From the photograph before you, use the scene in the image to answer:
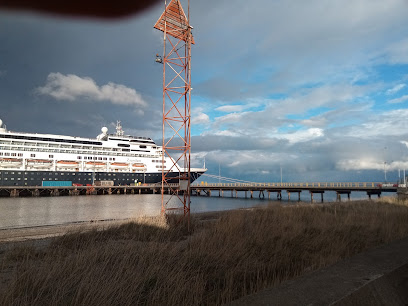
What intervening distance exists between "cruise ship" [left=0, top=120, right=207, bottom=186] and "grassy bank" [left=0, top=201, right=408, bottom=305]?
196 ft

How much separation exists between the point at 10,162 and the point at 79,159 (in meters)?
14.2

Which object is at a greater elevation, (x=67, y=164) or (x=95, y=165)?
(x=67, y=164)

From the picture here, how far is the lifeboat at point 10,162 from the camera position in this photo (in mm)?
60094

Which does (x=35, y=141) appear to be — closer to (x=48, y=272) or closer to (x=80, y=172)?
(x=80, y=172)

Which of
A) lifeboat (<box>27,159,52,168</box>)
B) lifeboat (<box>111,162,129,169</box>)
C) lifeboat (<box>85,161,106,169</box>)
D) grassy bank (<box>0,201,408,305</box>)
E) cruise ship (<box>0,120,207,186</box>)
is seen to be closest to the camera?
grassy bank (<box>0,201,408,305</box>)

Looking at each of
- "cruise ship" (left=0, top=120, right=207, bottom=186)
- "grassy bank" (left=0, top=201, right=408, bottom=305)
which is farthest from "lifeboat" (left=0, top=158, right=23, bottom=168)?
"grassy bank" (left=0, top=201, right=408, bottom=305)

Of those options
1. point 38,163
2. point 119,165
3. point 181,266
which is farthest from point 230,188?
point 181,266

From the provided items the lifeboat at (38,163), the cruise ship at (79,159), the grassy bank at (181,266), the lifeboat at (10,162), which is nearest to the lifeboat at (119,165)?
the cruise ship at (79,159)

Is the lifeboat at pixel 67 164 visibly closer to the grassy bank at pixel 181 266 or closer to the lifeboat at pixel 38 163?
the lifeboat at pixel 38 163

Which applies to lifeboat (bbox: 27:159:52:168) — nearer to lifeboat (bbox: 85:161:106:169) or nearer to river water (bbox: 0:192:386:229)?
lifeboat (bbox: 85:161:106:169)

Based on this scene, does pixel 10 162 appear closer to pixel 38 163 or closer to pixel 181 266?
pixel 38 163

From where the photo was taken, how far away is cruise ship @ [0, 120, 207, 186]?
61.5m

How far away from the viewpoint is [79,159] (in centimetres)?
6806

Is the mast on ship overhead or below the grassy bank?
overhead
